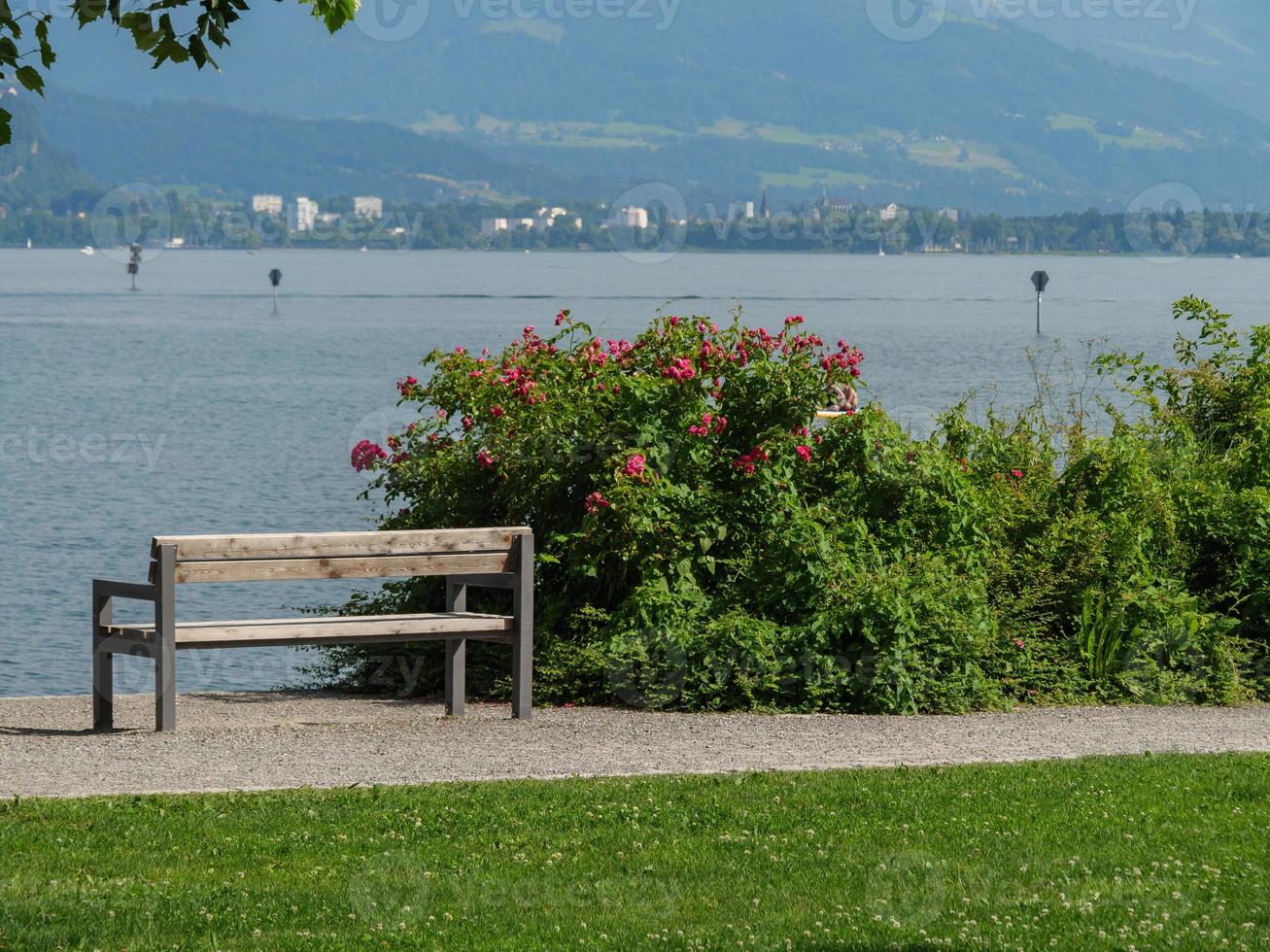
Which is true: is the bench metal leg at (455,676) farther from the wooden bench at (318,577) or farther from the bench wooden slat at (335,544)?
the bench wooden slat at (335,544)

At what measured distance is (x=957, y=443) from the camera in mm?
13039

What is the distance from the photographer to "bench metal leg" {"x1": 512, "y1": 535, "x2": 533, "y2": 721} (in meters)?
9.87

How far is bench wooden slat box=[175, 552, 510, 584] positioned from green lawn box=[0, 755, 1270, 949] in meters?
Answer: 1.81

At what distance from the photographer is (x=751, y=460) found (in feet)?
37.9

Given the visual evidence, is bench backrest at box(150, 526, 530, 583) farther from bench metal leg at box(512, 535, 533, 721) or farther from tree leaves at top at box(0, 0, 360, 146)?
tree leaves at top at box(0, 0, 360, 146)

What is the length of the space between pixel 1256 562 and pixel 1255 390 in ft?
9.30

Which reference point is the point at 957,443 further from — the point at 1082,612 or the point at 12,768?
the point at 12,768

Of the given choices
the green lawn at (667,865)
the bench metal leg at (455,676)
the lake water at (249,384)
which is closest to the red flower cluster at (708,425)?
the bench metal leg at (455,676)

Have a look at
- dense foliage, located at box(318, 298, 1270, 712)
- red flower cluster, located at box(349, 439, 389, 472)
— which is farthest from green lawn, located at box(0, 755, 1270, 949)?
red flower cluster, located at box(349, 439, 389, 472)

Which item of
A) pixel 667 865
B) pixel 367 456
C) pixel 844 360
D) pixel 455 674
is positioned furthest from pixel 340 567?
pixel 844 360

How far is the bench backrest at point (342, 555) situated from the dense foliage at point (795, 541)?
113 centimetres

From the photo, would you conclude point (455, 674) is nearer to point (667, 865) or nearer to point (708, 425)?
point (708, 425)

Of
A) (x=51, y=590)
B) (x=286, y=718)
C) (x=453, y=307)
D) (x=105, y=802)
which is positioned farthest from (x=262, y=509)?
(x=453, y=307)

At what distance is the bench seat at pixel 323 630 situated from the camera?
9.27m
